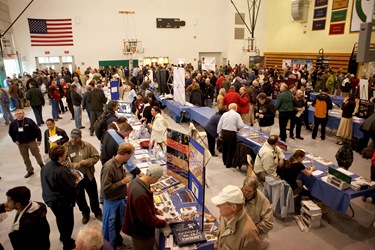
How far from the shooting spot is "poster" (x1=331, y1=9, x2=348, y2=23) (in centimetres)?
1505

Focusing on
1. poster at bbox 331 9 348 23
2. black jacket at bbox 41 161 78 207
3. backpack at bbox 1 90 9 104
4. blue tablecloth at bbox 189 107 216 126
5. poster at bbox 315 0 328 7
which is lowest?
blue tablecloth at bbox 189 107 216 126

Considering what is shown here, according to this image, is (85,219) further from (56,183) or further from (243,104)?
(243,104)

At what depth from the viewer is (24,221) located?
270 cm

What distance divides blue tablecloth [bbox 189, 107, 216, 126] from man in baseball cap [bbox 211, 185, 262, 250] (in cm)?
603

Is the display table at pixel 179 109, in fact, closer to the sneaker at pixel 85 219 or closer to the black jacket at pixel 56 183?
the sneaker at pixel 85 219

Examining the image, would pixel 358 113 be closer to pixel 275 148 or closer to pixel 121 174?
pixel 275 148

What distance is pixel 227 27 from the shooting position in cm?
2212

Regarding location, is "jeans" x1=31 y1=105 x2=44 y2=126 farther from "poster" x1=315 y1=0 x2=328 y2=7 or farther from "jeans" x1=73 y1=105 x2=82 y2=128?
"poster" x1=315 y1=0 x2=328 y2=7

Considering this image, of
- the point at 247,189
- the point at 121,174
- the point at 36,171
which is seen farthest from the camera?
the point at 36,171

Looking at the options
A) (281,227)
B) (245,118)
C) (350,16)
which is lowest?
(281,227)

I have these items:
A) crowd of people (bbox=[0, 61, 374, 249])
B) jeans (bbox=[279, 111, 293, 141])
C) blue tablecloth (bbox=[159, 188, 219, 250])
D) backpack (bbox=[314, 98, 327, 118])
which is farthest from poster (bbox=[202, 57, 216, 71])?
blue tablecloth (bbox=[159, 188, 219, 250])

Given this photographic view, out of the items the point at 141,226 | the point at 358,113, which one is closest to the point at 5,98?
the point at 141,226

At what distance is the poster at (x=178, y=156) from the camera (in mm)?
3912

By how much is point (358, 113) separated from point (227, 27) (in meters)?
16.2
